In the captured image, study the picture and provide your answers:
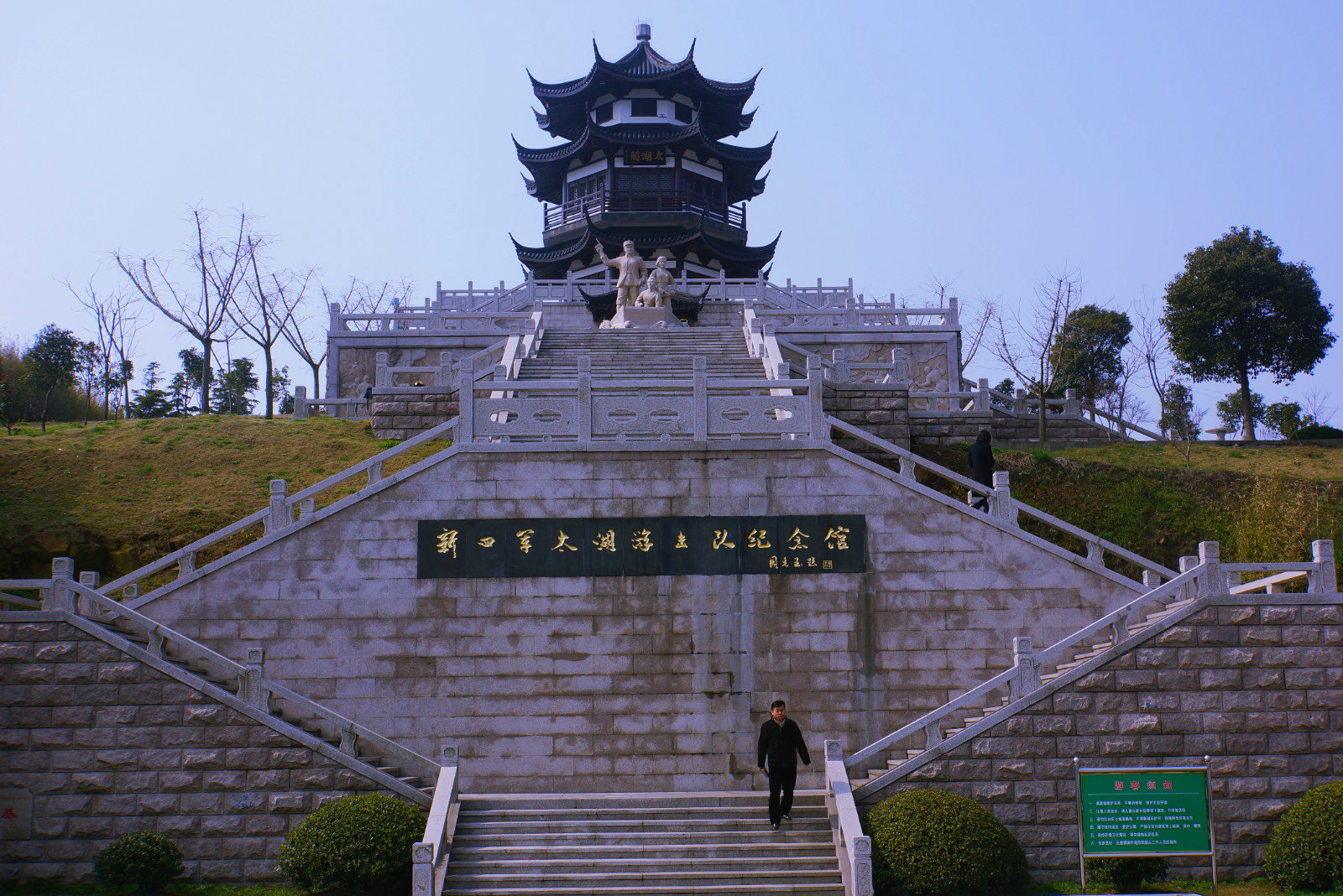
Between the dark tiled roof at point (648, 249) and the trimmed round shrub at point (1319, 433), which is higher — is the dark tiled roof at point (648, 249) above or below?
above

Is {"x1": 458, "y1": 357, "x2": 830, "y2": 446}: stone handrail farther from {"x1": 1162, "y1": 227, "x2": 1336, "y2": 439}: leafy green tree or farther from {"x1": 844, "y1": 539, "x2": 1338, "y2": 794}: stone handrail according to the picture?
{"x1": 1162, "y1": 227, "x2": 1336, "y2": 439}: leafy green tree

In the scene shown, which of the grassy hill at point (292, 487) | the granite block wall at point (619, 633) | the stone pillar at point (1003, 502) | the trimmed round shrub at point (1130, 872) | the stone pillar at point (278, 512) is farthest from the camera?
the grassy hill at point (292, 487)

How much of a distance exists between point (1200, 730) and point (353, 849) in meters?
8.82

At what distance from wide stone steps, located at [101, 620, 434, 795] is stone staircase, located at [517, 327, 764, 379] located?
712cm

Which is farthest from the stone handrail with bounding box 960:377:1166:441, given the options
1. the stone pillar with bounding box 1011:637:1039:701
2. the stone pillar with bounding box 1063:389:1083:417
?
the stone pillar with bounding box 1011:637:1039:701

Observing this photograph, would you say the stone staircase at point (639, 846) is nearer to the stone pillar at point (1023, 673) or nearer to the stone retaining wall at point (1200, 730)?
the stone retaining wall at point (1200, 730)


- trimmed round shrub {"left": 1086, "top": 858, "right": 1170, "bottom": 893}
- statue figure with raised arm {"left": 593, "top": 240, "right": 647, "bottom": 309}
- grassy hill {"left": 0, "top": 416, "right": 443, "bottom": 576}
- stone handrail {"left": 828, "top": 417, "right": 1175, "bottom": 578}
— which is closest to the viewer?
trimmed round shrub {"left": 1086, "top": 858, "right": 1170, "bottom": 893}

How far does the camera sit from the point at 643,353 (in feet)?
66.7

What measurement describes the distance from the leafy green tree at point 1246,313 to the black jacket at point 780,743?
18162 millimetres

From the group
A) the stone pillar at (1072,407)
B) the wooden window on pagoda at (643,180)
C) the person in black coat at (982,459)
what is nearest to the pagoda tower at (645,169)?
the wooden window on pagoda at (643,180)

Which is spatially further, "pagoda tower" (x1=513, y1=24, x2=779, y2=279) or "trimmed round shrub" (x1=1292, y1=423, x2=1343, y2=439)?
"pagoda tower" (x1=513, y1=24, x2=779, y2=279)

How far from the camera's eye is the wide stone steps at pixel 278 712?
12492mm

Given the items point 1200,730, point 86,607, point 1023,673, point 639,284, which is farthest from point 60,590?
point 639,284

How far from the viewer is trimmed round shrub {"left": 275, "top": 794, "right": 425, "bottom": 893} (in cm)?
1091
